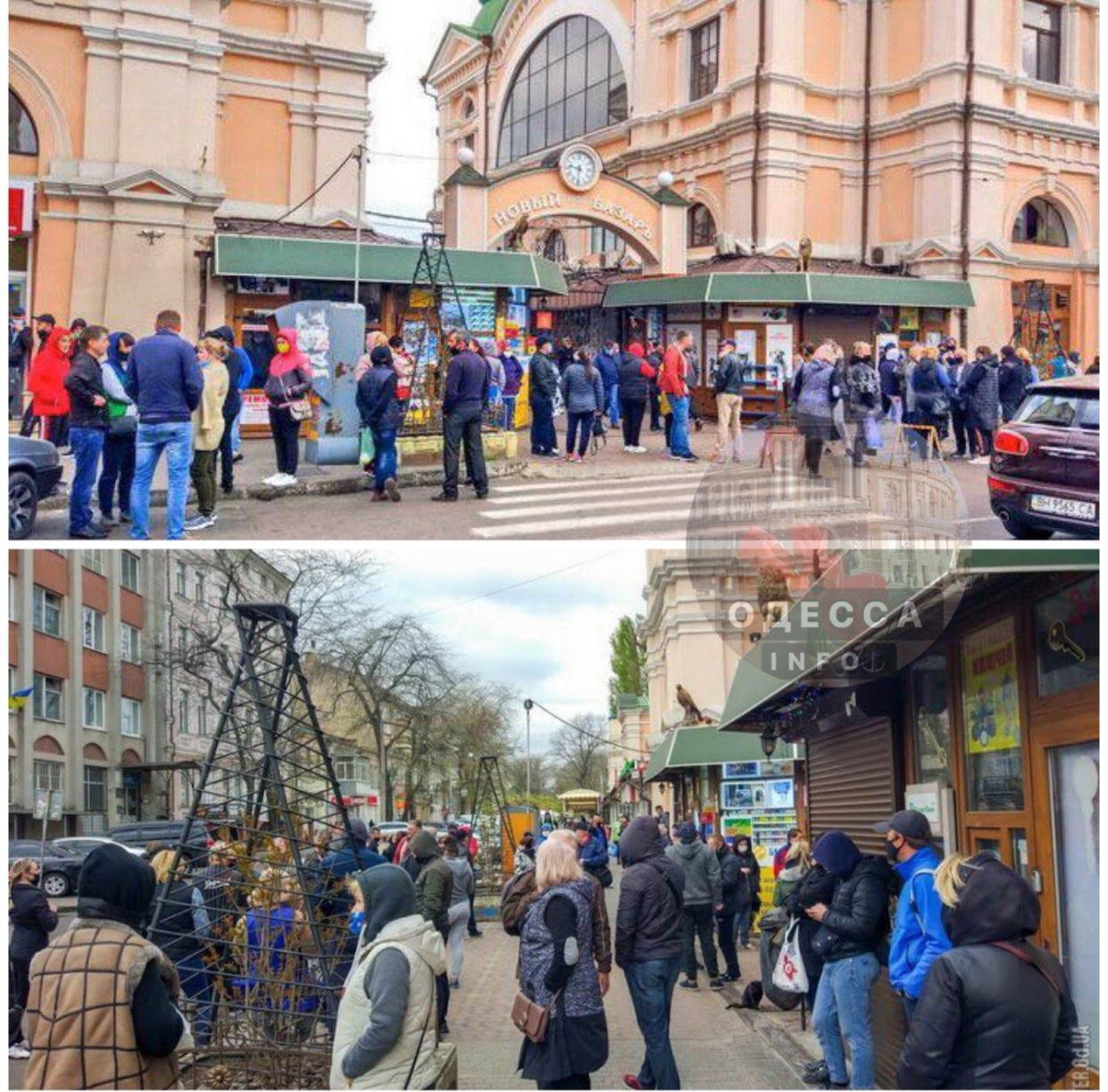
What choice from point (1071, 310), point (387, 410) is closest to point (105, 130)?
point (387, 410)

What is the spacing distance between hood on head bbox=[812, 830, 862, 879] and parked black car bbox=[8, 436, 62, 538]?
8433 millimetres

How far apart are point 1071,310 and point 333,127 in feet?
68.7

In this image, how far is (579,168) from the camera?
29047 millimetres

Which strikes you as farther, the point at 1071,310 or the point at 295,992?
the point at 1071,310

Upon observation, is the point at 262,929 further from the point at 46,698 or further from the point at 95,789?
the point at 95,789

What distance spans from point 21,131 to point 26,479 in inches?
616

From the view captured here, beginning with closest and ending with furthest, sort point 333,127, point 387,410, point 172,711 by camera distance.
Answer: point 387,410, point 333,127, point 172,711

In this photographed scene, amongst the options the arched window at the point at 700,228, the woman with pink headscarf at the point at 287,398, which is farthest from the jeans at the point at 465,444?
the arched window at the point at 700,228

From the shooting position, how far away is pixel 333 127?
33656mm

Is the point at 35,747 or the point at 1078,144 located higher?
the point at 1078,144

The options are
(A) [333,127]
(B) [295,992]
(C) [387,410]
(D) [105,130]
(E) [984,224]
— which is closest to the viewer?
(B) [295,992]

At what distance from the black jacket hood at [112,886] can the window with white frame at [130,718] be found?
4176 centimetres

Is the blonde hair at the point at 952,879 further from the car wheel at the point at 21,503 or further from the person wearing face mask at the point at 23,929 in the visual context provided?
the car wheel at the point at 21,503

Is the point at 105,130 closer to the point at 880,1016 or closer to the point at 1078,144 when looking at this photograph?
the point at 880,1016
